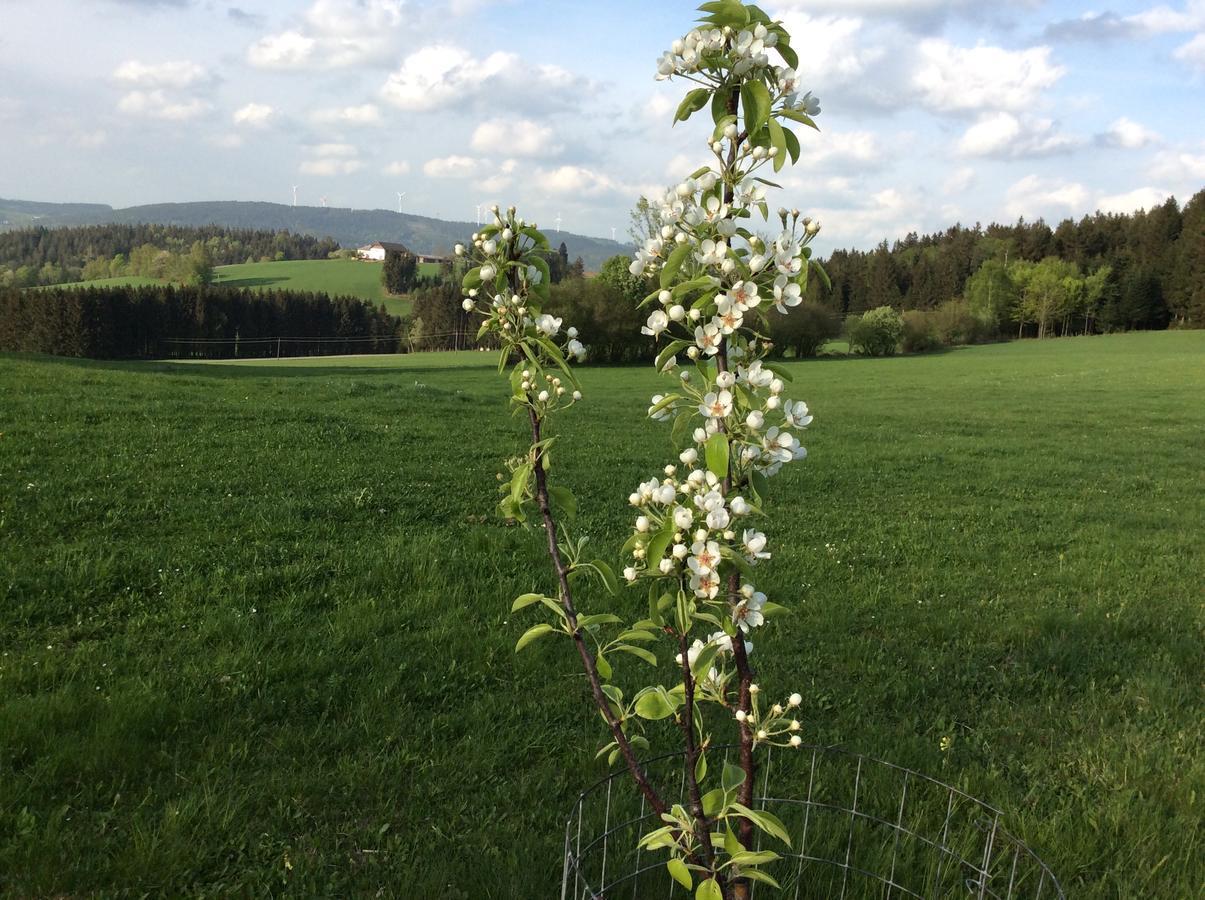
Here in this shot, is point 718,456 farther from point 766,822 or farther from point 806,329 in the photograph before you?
point 806,329

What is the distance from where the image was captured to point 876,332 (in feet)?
226

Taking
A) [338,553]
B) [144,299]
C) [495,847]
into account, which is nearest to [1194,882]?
[495,847]

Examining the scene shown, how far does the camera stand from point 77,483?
7.41 meters

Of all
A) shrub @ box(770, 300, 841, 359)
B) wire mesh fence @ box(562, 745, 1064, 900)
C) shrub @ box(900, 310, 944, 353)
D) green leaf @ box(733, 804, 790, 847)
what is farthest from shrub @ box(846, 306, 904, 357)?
green leaf @ box(733, 804, 790, 847)

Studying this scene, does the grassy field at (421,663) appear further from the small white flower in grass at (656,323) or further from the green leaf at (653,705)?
the small white flower in grass at (656,323)

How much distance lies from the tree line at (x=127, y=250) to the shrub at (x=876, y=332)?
281 feet

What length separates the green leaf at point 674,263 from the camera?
2.04 metres

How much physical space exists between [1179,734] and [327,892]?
4.55m

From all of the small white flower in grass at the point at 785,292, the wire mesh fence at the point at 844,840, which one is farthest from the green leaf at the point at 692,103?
the wire mesh fence at the point at 844,840

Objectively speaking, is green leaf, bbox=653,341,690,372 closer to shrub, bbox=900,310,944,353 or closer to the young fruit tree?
the young fruit tree

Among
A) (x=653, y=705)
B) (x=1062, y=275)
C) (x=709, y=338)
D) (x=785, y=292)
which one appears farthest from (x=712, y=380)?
(x=1062, y=275)

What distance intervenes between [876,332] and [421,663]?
7017 cm

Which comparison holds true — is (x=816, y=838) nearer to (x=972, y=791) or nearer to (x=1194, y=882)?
(x=972, y=791)

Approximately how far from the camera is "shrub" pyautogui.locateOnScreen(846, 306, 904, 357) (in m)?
68.7
